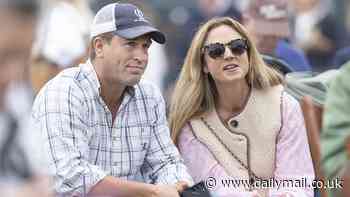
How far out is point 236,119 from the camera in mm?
5320

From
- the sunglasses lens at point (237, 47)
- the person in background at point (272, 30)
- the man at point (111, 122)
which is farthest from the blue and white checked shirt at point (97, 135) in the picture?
the person in background at point (272, 30)

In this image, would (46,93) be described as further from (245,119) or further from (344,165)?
(344,165)

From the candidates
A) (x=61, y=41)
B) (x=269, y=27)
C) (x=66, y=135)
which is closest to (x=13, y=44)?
(x=66, y=135)

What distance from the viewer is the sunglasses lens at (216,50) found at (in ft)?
17.3

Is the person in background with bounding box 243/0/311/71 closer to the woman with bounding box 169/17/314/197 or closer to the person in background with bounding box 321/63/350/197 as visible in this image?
the woman with bounding box 169/17/314/197

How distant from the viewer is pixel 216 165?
526 centimetres

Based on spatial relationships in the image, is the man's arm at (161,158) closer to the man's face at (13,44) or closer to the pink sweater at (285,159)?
the pink sweater at (285,159)

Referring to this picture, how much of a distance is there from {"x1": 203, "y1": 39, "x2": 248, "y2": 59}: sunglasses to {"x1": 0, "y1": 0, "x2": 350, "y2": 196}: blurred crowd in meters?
0.79

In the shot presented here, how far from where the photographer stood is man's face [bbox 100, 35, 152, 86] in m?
5.00

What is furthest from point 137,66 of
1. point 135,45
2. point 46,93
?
point 46,93

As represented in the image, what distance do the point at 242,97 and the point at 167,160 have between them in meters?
0.56

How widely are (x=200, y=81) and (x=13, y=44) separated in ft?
8.27

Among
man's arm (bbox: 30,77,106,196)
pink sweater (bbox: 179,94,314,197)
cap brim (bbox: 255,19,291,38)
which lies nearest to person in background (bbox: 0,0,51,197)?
man's arm (bbox: 30,77,106,196)

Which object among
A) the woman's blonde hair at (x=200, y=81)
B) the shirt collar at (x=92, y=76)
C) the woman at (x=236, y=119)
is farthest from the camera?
the woman's blonde hair at (x=200, y=81)
